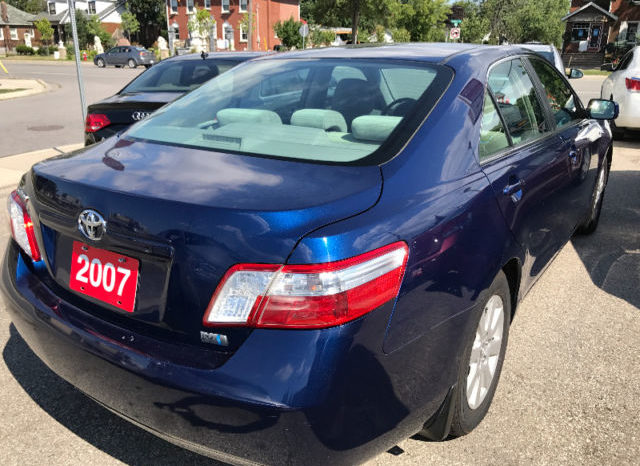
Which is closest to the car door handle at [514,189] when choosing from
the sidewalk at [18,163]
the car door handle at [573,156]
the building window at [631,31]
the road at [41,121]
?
the car door handle at [573,156]

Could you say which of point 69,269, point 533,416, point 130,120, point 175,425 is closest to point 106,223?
point 69,269

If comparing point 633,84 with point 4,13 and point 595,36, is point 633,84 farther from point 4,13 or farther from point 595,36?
point 4,13

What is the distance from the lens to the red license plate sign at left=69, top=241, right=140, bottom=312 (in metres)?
1.92

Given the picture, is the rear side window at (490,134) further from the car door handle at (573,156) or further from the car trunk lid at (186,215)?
the car door handle at (573,156)

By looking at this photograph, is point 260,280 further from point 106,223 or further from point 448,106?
point 448,106

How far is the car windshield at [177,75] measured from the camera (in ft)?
23.9

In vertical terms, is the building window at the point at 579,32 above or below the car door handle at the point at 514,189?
above

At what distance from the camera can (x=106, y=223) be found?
1917mm

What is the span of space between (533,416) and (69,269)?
2101mm

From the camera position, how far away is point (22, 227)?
2.39 metres

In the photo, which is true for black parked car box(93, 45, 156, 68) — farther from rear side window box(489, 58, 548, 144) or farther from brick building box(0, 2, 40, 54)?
brick building box(0, 2, 40, 54)

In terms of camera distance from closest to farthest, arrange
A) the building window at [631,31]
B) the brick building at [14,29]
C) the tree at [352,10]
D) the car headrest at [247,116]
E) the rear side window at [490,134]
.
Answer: the rear side window at [490,134] < the car headrest at [247,116] < the tree at [352,10] < the building window at [631,31] < the brick building at [14,29]

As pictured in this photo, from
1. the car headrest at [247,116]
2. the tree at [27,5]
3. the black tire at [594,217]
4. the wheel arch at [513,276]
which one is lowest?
the black tire at [594,217]

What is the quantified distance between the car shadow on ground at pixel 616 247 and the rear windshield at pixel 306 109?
2.47 metres
